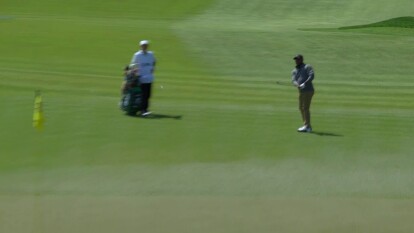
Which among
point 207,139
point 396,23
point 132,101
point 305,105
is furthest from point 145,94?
point 396,23

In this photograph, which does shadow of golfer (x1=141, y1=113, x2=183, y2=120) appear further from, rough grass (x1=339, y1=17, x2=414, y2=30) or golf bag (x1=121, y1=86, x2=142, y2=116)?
rough grass (x1=339, y1=17, x2=414, y2=30)

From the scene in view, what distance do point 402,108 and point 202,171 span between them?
8998 millimetres

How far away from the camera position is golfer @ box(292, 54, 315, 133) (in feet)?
56.7

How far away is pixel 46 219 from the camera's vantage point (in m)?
11.0

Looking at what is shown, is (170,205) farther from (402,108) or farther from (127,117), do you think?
(402,108)

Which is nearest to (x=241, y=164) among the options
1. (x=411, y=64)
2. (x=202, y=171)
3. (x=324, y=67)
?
(x=202, y=171)

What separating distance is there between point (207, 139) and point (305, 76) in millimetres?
2530

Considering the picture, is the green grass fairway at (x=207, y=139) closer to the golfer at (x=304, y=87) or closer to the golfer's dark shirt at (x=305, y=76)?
the golfer at (x=304, y=87)

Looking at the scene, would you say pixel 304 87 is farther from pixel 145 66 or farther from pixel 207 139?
pixel 145 66

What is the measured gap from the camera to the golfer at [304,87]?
17292 mm

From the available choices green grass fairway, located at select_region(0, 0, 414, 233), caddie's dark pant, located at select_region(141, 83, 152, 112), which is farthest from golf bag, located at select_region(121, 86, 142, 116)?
green grass fairway, located at select_region(0, 0, 414, 233)

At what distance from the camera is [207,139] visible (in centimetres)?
1600

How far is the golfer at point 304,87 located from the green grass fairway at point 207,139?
340 millimetres

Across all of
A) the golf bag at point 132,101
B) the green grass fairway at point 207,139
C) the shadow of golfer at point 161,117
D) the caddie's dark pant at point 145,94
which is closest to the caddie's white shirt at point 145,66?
the caddie's dark pant at point 145,94
